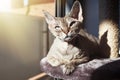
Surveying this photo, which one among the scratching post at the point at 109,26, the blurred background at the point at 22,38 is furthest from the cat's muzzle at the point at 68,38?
the blurred background at the point at 22,38

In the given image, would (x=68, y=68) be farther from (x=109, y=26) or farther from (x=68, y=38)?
(x=109, y=26)

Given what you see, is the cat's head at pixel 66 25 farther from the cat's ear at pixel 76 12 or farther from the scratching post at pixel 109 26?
the scratching post at pixel 109 26

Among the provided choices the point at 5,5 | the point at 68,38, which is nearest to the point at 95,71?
the point at 68,38

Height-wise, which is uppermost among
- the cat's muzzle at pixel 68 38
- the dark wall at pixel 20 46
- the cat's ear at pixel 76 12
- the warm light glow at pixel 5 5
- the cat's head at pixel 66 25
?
the warm light glow at pixel 5 5

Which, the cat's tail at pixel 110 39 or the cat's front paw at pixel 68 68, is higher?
the cat's tail at pixel 110 39

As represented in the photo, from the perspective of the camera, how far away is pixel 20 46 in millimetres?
2445

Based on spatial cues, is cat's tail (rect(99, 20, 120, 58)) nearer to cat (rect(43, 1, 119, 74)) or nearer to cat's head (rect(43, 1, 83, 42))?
cat (rect(43, 1, 119, 74))

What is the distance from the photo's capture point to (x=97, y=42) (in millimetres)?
1212

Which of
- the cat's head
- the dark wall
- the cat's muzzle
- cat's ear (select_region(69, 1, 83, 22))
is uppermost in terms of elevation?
cat's ear (select_region(69, 1, 83, 22))

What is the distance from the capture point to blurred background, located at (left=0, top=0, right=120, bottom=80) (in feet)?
7.11

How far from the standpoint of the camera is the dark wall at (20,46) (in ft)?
7.48

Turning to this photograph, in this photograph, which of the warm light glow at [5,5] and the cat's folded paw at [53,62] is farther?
the warm light glow at [5,5]

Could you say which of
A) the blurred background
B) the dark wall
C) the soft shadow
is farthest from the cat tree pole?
the dark wall

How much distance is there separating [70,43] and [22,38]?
1429 millimetres
